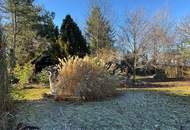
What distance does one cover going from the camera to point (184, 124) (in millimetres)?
6062

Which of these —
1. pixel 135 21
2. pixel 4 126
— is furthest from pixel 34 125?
pixel 135 21

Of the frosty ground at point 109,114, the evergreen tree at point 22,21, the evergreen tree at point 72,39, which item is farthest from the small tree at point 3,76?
the evergreen tree at point 22,21

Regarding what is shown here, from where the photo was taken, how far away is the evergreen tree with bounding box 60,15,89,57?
17531 mm

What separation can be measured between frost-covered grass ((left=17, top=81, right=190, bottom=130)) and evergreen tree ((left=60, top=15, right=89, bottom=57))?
913cm

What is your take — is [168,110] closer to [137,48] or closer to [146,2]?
[137,48]

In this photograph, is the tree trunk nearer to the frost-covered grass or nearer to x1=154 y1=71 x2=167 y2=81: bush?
the frost-covered grass

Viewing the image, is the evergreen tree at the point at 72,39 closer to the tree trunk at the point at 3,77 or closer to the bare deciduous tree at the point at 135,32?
the bare deciduous tree at the point at 135,32

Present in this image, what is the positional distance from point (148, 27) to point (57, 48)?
5612 millimetres

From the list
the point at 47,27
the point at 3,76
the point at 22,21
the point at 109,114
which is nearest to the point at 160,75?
the point at 47,27

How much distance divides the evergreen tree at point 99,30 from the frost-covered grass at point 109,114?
18.9 meters

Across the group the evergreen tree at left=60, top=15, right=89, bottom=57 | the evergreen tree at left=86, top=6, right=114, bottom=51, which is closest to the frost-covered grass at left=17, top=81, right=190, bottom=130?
the evergreen tree at left=60, top=15, right=89, bottom=57

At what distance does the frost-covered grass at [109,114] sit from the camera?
5945 millimetres

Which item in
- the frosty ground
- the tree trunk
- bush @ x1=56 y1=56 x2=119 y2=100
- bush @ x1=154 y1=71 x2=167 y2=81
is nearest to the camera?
the frosty ground

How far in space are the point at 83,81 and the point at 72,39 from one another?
30.3 ft
